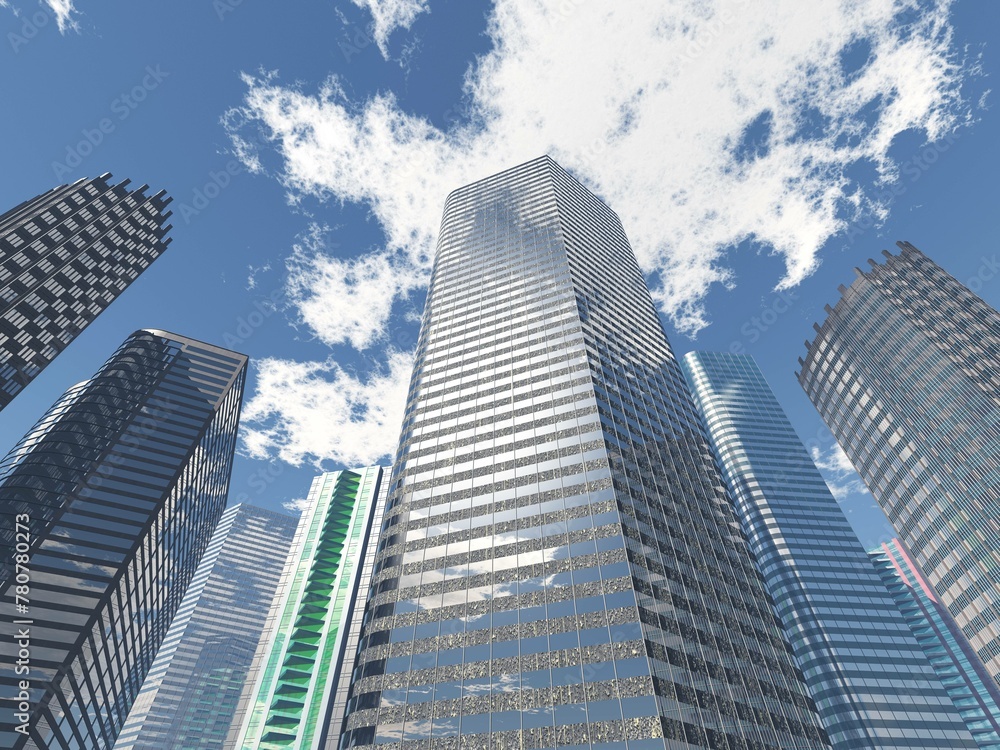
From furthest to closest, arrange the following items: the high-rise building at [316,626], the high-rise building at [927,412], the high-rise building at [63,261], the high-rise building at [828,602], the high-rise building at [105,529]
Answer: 1. the high-rise building at [828,602]
2. the high-rise building at [316,626]
3. the high-rise building at [927,412]
4. the high-rise building at [63,261]
5. the high-rise building at [105,529]

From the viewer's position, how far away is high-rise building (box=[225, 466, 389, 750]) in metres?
109

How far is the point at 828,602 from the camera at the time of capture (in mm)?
139000

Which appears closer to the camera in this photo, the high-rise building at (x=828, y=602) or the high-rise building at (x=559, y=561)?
the high-rise building at (x=559, y=561)

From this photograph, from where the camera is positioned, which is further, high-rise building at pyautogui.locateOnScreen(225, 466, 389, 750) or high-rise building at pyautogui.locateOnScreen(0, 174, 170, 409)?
high-rise building at pyautogui.locateOnScreen(225, 466, 389, 750)

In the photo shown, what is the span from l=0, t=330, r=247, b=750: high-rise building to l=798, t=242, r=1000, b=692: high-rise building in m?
124

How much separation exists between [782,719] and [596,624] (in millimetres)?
25848

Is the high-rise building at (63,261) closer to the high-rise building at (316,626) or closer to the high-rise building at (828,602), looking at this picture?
the high-rise building at (316,626)

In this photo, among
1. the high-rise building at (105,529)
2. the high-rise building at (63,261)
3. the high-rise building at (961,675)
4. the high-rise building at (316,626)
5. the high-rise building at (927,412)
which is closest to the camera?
the high-rise building at (105,529)

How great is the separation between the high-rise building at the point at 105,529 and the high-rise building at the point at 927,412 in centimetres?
12387

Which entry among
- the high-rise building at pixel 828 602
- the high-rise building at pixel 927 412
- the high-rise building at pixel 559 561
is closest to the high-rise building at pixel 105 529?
the high-rise building at pixel 559 561

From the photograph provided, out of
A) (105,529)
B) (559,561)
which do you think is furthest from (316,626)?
(559,561)

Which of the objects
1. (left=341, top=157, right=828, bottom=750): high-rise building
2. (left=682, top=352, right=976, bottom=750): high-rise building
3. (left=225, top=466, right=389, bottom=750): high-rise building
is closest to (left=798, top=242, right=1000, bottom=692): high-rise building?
(left=682, top=352, right=976, bottom=750): high-rise building

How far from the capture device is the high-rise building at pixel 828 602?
116 m

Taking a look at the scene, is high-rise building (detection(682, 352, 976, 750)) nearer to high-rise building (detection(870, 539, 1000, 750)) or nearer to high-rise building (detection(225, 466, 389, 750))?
high-rise building (detection(870, 539, 1000, 750))
